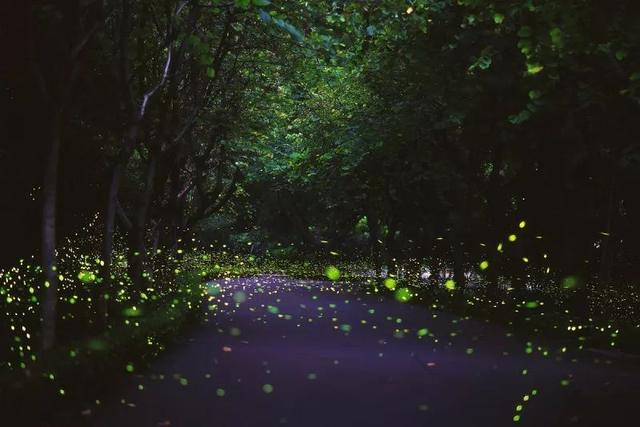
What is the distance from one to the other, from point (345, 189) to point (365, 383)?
2719 cm

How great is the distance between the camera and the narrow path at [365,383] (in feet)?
27.3

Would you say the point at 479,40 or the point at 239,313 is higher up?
the point at 479,40

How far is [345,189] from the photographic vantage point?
3769 centimetres

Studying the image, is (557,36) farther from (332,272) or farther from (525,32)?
(332,272)

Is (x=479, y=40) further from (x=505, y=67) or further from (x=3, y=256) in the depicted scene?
(x=3, y=256)

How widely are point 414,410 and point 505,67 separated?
13017 mm

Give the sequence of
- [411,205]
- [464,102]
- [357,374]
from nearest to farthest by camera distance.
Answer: [357,374] < [464,102] < [411,205]

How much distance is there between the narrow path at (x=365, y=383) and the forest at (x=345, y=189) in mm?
69

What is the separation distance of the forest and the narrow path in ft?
0.23

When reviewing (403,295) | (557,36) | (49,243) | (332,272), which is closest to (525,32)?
(557,36)

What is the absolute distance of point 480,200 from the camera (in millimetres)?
28344

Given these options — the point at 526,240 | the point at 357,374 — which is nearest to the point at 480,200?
the point at 526,240

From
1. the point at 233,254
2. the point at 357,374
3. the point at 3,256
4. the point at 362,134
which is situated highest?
the point at 362,134

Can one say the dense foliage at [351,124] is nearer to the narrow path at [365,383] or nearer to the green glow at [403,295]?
the green glow at [403,295]
